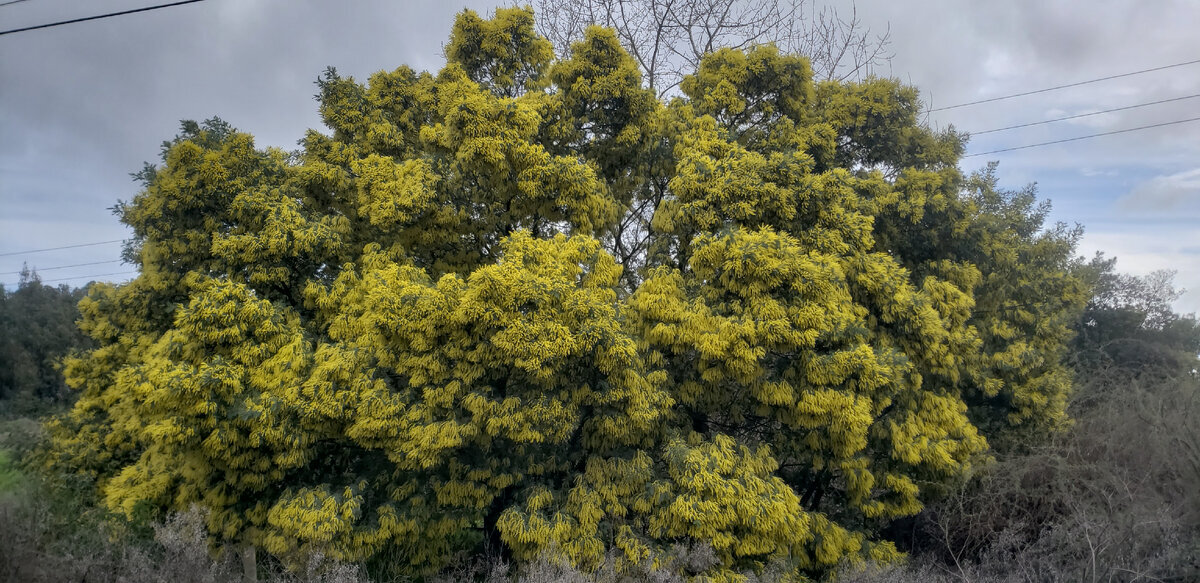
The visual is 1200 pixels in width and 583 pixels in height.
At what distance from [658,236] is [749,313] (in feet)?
7.32

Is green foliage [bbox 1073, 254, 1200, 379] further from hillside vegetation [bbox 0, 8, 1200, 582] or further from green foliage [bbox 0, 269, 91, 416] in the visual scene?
green foliage [bbox 0, 269, 91, 416]

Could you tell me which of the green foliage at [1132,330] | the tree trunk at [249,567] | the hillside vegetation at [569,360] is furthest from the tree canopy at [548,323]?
the green foliage at [1132,330]

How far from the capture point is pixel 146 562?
608cm

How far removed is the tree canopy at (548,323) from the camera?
7453mm

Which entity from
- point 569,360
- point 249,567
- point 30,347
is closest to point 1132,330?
point 569,360

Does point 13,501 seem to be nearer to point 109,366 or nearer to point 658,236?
point 109,366

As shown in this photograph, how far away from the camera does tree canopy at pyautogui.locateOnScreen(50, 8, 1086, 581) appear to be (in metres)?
7.45

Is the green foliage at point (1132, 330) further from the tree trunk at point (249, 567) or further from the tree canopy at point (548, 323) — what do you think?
the tree trunk at point (249, 567)

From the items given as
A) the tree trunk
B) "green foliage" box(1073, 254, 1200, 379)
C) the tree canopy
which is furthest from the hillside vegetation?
"green foliage" box(1073, 254, 1200, 379)

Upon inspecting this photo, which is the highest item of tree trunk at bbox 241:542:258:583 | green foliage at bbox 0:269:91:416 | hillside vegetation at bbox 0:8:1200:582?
green foliage at bbox 0:269:91:416

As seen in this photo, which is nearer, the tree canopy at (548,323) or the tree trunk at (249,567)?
the tree canopy at (548,323)

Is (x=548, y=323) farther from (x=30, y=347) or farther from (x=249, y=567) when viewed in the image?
(x=30, y=347)

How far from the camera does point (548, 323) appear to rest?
23.5 ft

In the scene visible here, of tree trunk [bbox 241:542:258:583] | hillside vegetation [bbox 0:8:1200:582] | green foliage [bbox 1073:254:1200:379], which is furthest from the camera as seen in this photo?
green foliage [bbox 1073:254:1200:379]
